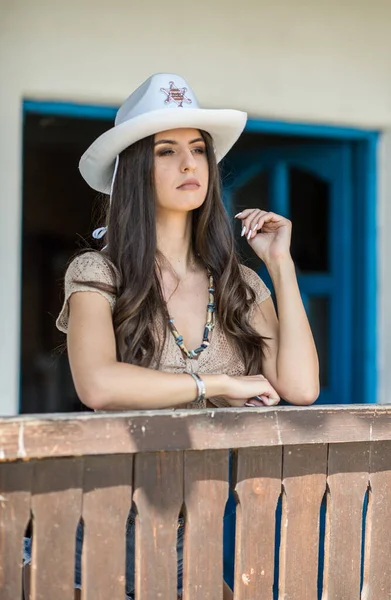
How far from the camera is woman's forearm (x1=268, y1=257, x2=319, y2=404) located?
2.32 m

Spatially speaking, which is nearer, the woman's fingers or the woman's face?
the woman's face

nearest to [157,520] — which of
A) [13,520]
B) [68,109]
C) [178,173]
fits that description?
[13,520]

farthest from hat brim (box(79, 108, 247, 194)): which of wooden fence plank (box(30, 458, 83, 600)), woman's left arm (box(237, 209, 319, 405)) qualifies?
wooden fence plank (box(30, 458, 83, 600))

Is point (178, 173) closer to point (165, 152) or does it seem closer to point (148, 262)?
point (165, 152)

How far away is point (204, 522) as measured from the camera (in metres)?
Answer: 1.88

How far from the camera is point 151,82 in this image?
2.39 m

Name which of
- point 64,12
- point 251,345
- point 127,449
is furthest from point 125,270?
point 64,12

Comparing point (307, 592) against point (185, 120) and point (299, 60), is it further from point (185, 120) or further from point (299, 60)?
point (299, 60)

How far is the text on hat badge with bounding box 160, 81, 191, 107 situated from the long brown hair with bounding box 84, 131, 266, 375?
4.6 inches

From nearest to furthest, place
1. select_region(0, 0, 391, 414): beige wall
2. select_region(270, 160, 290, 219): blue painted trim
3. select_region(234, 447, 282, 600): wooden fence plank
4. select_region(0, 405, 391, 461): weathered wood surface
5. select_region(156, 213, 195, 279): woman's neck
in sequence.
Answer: select_region(0, 405, 391, 461): weathered wood surface → select_region(234, 447, 282, 600): wooden fence plank → select_region(156, 213, 195, 279): woman's neck → select_region(0, 0, 391, 414): beige wall → select_region(270, 160, 290, 219): blue painted trim

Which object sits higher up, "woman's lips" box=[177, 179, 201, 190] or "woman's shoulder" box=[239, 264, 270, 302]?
"woman's lips" box=[177, 179, 201, 190]

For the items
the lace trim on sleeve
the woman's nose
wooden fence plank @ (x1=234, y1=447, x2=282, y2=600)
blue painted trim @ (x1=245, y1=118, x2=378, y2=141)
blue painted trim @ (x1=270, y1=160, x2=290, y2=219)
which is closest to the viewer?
wooden fence plank @ (x1=234, y1=447, x2=282, y2=600)

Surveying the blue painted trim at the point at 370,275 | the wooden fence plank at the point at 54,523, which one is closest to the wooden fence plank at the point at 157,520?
the wooden fence plank at the point at 54,523

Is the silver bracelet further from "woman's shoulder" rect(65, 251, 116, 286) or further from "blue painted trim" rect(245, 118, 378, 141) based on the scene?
"blue painted trim" rect(245, 118, 378, 141)
